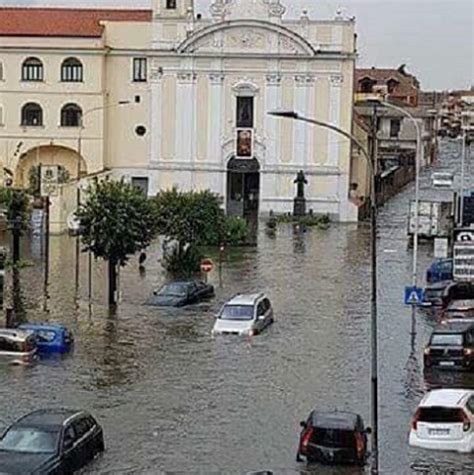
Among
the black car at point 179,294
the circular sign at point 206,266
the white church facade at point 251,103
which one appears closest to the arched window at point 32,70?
the white church facade at point 251,103

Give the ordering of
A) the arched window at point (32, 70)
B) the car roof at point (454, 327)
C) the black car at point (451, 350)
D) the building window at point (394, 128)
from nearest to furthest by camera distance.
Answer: the black car at point (451, 350), the car roof at point (454, 327), the arched window at point (32, 70), the building window at point (394, 128)

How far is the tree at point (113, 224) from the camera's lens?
4131cm

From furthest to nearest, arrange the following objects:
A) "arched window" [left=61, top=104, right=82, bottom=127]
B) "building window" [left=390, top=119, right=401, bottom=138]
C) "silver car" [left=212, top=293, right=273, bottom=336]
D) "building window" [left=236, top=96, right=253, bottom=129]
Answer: "building window" [left=390, top=119, right=401, bottom=138] → "arched window" [left=61, top=104, right=82, bottom=127] → "building window" [left=236, top=96, right=253, bottom=129] → "silver car" [left=212, top=293, right=273, bottom=336]

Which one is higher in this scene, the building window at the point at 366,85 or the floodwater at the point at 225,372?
the building window at the point at 366,85

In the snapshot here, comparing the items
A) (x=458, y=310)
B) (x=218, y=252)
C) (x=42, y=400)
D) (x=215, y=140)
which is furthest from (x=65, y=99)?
(x=42, y=400)

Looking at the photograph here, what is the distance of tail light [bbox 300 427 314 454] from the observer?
904 inches

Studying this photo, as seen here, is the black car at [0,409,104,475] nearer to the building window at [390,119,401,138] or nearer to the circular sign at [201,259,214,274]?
the circular sign at [201,259,214,274]

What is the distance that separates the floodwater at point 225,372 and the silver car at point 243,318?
0.52m

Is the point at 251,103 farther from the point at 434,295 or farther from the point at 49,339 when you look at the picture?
the point at 49,339

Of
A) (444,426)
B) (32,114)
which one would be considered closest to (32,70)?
(32,114)

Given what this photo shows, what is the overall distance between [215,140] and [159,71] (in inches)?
203

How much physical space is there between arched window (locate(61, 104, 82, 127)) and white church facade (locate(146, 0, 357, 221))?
4282 mm

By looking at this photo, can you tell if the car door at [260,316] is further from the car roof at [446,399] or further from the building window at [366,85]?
the building window at [366,85]

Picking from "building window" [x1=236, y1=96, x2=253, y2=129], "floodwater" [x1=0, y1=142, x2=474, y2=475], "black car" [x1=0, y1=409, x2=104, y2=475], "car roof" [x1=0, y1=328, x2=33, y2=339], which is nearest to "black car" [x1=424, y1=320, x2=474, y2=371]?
"floodwater" [x1=0, y1=142, x2=474, y2=475]
